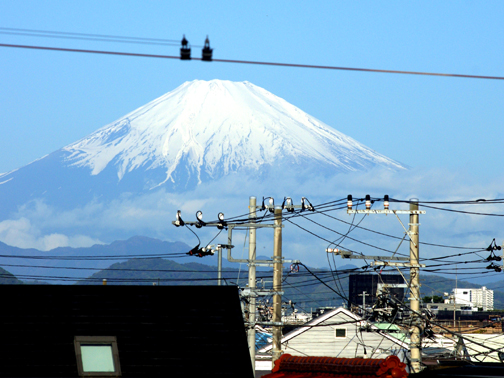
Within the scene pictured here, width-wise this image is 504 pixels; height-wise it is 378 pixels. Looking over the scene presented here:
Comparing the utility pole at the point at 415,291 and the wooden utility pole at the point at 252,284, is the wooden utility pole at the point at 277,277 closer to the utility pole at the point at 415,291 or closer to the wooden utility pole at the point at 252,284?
the wooden utility pole at the point at 252,284

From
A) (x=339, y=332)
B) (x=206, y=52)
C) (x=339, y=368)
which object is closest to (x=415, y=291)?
(x=339, y=368)

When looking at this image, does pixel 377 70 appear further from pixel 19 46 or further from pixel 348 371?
pixel 348 371

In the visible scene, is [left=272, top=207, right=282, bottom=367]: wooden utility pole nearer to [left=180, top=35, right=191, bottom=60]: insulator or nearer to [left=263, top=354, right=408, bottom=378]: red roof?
[left=263, top=354, right=408, bottom=378]: red roof

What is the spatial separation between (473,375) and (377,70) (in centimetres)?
983

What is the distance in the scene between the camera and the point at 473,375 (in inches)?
835

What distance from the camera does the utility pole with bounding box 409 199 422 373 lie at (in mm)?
31250

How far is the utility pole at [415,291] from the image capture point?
3125 centimetres

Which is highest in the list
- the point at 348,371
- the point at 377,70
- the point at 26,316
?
the point at 377,70

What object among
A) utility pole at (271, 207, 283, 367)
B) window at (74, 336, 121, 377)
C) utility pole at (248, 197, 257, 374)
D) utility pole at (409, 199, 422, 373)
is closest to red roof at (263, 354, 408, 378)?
window at (74, 336, 121, 377)

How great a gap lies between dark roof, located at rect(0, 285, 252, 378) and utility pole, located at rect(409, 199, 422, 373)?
10213mm

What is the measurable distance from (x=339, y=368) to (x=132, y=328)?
700cm

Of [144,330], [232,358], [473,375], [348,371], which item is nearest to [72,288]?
[144,330]

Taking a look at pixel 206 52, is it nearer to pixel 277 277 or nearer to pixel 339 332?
pixel 277 277

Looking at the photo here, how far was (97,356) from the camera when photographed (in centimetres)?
2255
